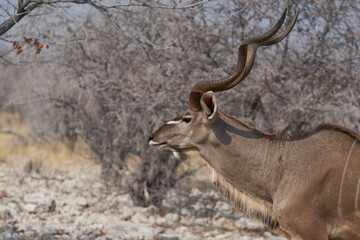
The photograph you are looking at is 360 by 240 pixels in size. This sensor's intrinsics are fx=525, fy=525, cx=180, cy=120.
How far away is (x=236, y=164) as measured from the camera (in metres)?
4.51

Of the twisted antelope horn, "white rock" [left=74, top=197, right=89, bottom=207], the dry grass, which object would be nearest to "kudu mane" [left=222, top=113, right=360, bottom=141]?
the twisted antelope horn

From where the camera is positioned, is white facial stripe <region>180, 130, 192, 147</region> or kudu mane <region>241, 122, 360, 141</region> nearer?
kudu mane <region>241, 122, 360, 141</region>

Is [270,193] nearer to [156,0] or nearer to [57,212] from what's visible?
[156,0]

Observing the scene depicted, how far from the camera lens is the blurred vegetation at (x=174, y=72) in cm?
661

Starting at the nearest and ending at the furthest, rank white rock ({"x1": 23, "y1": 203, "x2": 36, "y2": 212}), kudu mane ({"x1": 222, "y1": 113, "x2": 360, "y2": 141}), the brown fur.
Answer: kudu mane ({"x1": 222, "y1": 113, "x2": 360, "y2": 141}) < the brown fur < white rock ({"x1": 23, "y1": 203, "x2": 36, "y2": 212})

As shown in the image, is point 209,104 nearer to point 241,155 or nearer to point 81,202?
point 241,155

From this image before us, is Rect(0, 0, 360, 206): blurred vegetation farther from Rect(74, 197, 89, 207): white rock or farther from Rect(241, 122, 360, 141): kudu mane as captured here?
Rect(241, 122, 360, 141): kudu mane

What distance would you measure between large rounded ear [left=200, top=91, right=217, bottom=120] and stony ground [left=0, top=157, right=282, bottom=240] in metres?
2.75

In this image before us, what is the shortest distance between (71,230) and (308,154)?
3886 mm

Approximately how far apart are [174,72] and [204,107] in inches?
115

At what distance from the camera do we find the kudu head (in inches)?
170

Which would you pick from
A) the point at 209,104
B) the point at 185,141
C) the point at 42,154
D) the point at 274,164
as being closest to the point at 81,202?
the point at 185,141

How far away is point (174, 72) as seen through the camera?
7.29m

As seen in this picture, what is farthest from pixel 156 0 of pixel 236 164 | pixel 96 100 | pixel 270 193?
pixel 96 100
